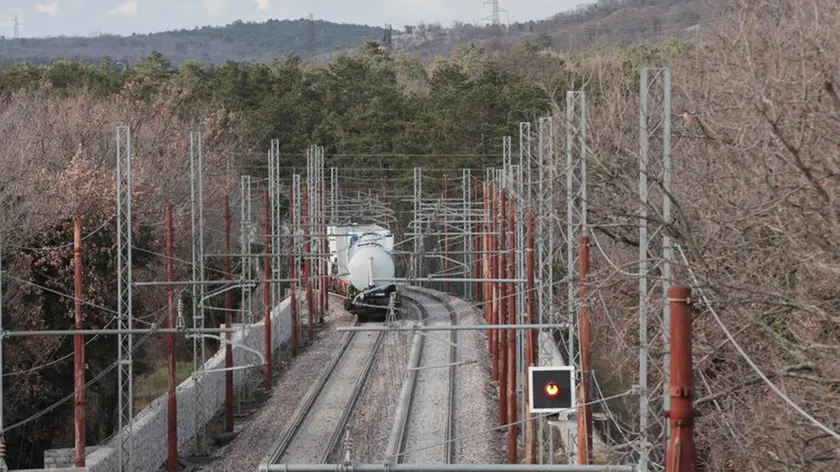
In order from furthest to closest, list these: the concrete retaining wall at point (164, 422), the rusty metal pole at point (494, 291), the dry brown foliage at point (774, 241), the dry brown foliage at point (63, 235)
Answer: the rusty metal pole at point (494, 291), the dry brown foliage at point (63, 235), the concrete retaining wall at point (164, 422), the dry brown foliage at point (774, 241)

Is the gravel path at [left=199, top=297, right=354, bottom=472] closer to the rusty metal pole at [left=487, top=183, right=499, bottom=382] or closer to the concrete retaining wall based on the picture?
the concrete retaining wall

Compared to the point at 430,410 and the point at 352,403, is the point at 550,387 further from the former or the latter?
the point at 352,403

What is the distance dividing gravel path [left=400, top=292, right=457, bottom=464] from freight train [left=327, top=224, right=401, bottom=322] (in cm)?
287

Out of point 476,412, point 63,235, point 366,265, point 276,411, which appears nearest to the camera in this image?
point 63,235

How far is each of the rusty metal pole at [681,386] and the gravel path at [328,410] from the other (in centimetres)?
1758

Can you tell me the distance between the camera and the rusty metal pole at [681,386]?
244 inches

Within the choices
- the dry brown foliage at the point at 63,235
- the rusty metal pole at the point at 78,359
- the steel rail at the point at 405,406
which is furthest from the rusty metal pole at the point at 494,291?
the rusty metal pole at the point at 78,359

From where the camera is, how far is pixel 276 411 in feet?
97.7

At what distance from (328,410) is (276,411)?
4.36ft

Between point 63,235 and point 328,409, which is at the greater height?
point 63,235

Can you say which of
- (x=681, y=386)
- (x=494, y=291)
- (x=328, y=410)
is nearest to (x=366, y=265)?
(x=494, y=291)

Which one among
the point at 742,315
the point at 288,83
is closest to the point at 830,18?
the point at 742,315

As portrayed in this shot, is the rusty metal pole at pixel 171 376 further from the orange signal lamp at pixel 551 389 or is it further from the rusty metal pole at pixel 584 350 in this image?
the rusty metal pole at pixel 584 350

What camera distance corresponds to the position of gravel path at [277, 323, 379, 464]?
25031mm
